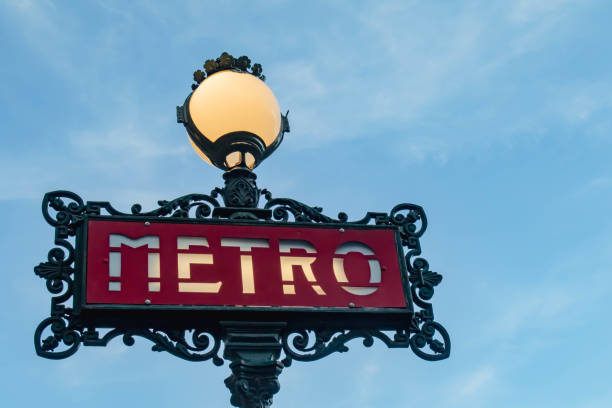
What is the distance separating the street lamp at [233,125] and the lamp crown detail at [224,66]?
23 centimetres

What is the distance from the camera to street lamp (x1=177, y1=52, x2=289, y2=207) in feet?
19.4

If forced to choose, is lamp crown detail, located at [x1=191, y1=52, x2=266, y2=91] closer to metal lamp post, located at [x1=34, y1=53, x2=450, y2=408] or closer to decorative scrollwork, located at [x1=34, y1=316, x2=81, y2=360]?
metal lamp post, located at [x1=34, y1=53, x2=450, y2=408]

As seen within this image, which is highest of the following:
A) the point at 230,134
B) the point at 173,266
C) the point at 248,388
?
the point at 230,134

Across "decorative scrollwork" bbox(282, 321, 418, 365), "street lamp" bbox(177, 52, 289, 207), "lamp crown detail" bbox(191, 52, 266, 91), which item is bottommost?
"decorative scrollwork" bbox(282, 321, 418, 365)

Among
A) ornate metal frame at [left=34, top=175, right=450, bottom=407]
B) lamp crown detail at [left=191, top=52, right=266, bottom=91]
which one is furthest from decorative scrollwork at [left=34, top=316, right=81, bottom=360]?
lamp crown detail at [left=191, top=52, right=266, bottom=91]

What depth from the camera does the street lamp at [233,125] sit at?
5926 millimetres

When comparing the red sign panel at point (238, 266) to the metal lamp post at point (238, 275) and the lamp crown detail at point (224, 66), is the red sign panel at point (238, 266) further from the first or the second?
the lamp crown detail at point (224, 66)

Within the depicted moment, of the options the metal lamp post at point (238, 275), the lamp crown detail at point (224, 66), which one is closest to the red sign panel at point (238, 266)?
the metal lamp post at point (238, 275)

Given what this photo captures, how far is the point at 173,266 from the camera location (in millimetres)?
5223

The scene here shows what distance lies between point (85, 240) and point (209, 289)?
0.76 m

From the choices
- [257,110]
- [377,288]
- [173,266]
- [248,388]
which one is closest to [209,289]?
[173,266]

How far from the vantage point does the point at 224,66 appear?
6.39 m

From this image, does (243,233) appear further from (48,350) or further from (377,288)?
(48,350)

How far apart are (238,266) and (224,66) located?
5.62 ft
